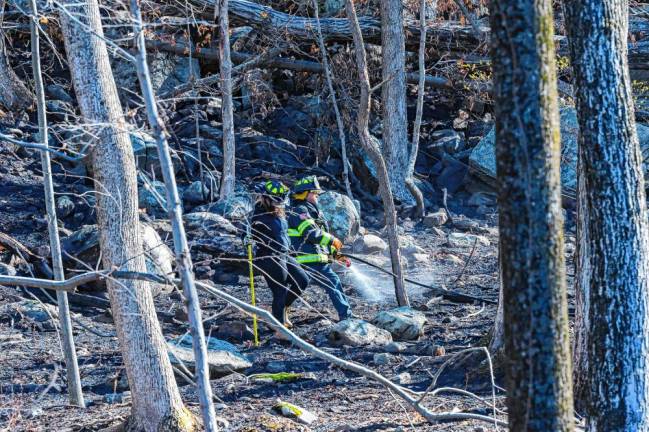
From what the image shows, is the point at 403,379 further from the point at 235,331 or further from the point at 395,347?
the point at 235,331

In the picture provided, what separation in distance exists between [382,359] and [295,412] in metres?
2.08

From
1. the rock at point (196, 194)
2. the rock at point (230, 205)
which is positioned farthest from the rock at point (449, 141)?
the rock at point (196, 194)

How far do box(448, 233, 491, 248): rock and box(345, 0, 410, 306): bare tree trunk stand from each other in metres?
3.97

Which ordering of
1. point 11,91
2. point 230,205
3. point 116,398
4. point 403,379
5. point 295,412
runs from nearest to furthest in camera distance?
point 295,412 < point 116,398 < point 403,379 < point 230,205 < point 11,91

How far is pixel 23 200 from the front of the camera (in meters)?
15.5

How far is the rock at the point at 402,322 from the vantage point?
11.0 metres

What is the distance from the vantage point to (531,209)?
4.01 metres

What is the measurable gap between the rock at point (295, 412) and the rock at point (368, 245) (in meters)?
7.19

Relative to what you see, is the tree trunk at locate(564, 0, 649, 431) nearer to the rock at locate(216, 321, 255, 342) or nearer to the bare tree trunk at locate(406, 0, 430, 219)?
the rock at locate(216, 321, 255, 342)

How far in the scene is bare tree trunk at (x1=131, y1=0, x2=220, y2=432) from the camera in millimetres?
5004

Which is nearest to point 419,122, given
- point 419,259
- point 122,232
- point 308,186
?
point 419,259

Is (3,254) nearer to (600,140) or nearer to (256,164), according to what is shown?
(256,164)

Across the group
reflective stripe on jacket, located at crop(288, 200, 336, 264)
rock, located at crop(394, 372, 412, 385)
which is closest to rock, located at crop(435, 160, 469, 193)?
reflective stripe on jacket, located at crop(288, 200, 336, 264)

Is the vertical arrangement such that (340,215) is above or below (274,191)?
below
